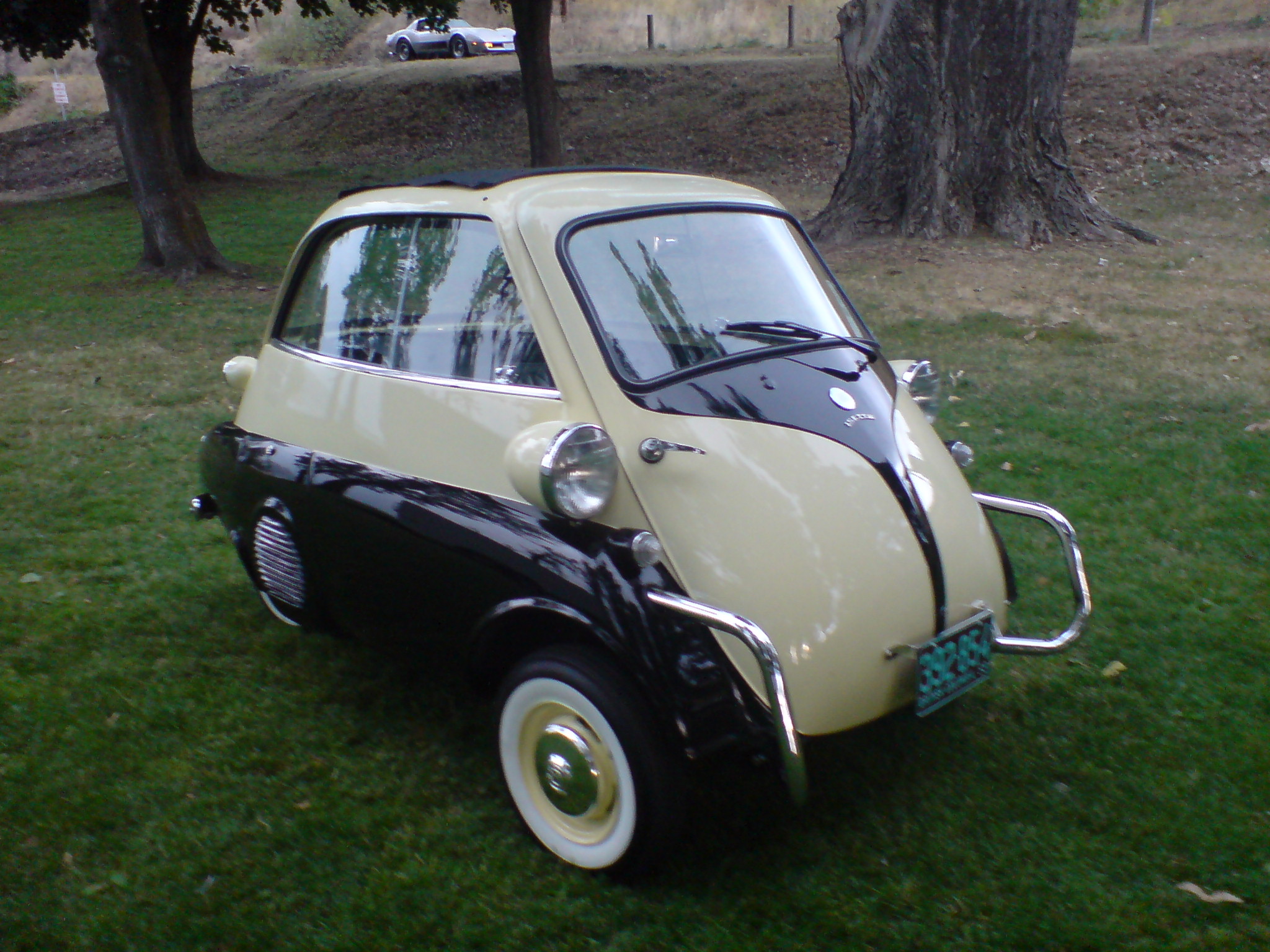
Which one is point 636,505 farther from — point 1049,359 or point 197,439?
point 1049,359

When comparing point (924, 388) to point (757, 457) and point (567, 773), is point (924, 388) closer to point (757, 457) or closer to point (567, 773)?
point (757, 457)

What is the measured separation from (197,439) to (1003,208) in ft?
28.9

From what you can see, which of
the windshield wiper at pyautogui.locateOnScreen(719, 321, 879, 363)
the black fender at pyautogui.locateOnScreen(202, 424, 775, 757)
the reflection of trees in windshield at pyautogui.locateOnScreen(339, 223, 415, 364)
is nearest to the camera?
the black fender at pyautogui.locateOnScreen(202, 424, 775, 757)

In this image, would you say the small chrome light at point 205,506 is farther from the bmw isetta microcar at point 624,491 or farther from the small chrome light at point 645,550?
the small chrome light at point 645,550

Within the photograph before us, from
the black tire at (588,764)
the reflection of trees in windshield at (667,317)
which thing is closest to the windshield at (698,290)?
the reflection of trees in windshield at (667,317)

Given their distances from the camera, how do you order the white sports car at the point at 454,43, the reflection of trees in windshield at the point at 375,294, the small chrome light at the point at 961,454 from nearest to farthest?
the reflection of trees in windshield at the point at 375,294
the small chrome light at the point at 961,454
the white sports car at the point at 454,43

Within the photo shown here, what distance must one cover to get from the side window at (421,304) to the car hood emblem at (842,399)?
0.79 m

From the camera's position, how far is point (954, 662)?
9.25ft

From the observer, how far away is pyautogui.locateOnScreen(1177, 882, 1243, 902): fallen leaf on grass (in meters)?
2.65

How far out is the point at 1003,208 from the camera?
11703mm

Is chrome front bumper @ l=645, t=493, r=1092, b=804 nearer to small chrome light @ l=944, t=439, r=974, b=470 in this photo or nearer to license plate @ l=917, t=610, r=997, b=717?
license plate @ l=917, t=610, r=997, b=717

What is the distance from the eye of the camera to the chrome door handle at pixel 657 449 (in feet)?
9.02

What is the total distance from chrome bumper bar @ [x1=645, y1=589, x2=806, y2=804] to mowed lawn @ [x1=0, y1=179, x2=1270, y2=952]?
0.35 metres

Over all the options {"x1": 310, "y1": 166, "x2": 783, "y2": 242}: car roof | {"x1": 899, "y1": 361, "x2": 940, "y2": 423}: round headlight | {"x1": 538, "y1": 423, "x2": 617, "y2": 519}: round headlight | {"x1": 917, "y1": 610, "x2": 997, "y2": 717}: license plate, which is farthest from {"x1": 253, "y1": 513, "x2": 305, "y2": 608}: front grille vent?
{"x1": 899, "y1": 361, "x2": 940, "y2": 423}: round headlight
